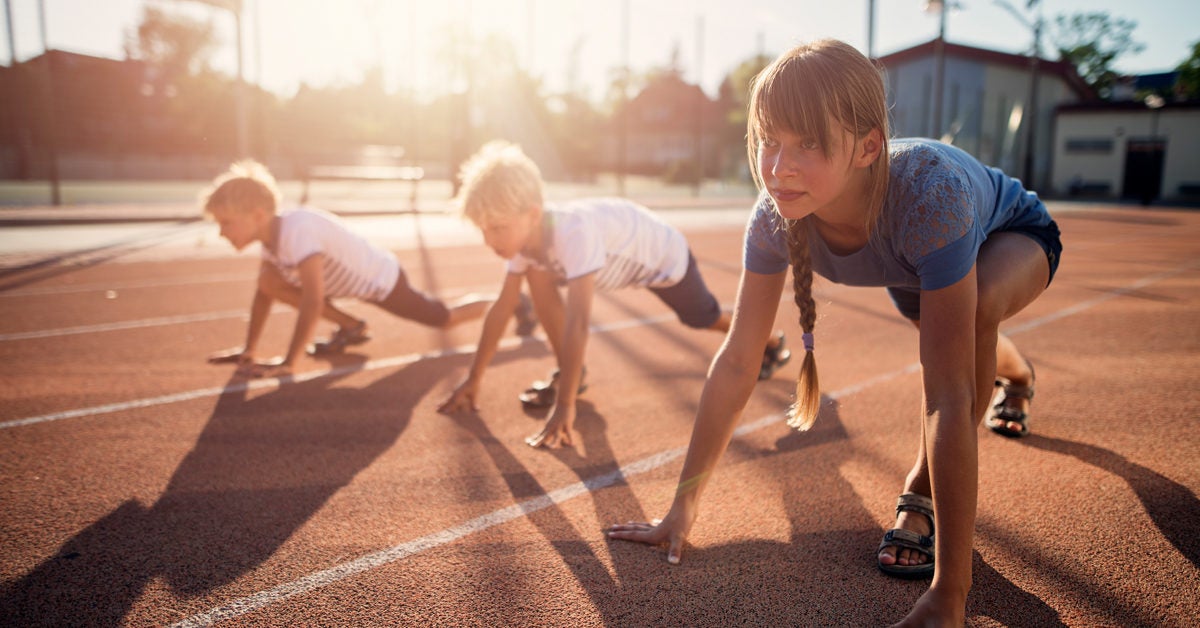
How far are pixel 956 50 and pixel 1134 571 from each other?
43524 mm

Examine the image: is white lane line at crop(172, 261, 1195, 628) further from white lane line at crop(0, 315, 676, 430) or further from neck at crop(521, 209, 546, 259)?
white lane line at crop(0, 315, 676, 430)

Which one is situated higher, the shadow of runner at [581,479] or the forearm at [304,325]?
the forearm at [304,325]

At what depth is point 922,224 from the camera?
204cm

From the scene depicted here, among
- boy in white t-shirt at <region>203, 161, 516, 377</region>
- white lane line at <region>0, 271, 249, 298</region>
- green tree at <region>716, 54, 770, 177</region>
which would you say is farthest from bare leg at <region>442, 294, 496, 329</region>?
green tree at <region>716, 54, 770, 177</region>

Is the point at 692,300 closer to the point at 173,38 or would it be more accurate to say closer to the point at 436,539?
the point at 436,539

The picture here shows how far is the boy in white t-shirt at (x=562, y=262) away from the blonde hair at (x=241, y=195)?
1.66m

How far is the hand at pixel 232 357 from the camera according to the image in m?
5.21

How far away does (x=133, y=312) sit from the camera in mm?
7176

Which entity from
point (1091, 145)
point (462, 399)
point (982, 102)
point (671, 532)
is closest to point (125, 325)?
point (462, 399)

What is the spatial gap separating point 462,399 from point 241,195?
2043 millimetres

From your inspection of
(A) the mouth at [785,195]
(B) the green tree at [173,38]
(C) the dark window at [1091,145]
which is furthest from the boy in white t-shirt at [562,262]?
(B) the green tree at [173,38]

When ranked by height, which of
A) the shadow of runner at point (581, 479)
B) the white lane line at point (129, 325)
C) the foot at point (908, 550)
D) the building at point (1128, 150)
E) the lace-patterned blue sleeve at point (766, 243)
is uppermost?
the building at point (1128, 150)

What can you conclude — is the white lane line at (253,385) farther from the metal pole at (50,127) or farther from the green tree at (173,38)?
A: the green tree at (173,38)

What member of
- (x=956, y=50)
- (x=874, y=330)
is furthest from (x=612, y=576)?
(x=956, y=50)
